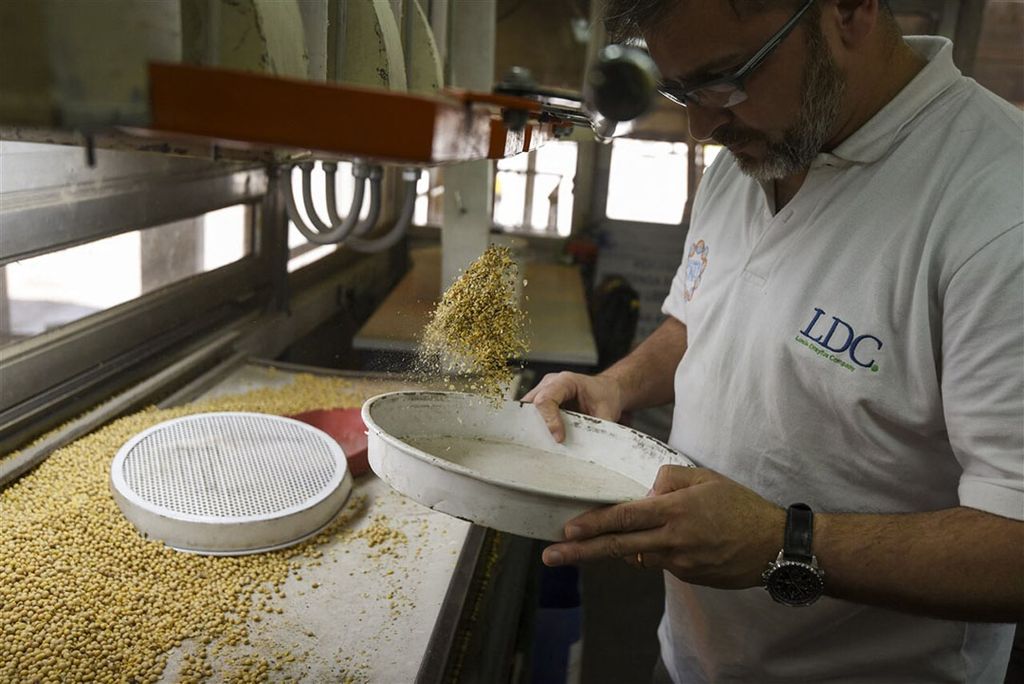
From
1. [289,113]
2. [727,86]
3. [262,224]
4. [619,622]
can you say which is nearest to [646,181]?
[262,224]

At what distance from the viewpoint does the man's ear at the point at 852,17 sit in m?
1.02

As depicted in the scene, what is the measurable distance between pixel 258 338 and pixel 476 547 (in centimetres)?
133

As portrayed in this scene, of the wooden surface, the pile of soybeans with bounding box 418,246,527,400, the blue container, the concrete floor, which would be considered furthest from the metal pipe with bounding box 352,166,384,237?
the concrete floor

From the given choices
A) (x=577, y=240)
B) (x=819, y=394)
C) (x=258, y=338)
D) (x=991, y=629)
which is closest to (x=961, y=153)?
(x=819, y=394)

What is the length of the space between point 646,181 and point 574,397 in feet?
9.77

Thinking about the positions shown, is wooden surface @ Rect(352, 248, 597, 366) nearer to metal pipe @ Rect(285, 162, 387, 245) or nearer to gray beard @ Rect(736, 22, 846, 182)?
metal pipe @ Rect(285, 162, 387, 245)

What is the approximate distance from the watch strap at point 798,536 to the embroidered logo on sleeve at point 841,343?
224 mm

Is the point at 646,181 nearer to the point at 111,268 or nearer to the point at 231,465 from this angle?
the point at 111,268

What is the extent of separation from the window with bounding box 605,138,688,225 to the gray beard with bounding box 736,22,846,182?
2.77 meters

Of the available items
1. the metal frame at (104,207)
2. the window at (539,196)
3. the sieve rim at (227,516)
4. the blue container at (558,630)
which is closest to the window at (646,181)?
the window at (539,196)

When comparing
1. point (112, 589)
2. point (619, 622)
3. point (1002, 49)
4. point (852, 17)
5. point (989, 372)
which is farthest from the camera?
point (1002, 49)

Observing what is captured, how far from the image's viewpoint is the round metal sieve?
1.33 meters

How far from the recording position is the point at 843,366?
1.09 m

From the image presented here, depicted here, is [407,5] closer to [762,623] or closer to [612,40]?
[612,40]
